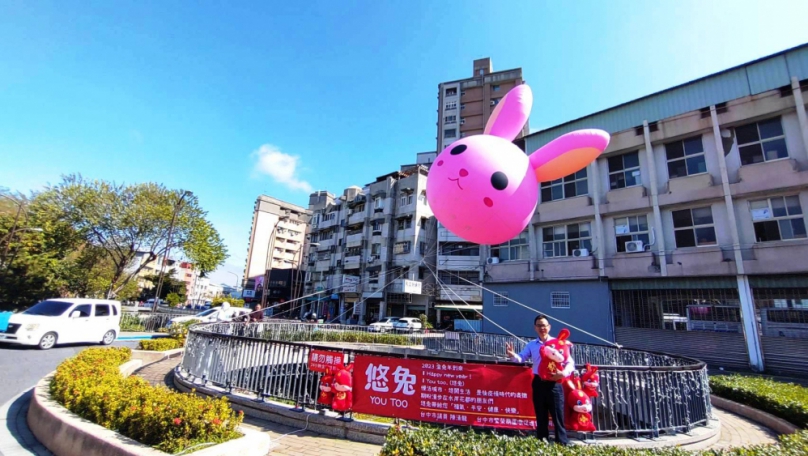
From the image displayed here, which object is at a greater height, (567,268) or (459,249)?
(459,249)

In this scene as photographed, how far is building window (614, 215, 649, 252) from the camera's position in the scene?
18148 millimetres

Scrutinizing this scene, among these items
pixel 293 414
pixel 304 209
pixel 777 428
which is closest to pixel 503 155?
pixel 293 414

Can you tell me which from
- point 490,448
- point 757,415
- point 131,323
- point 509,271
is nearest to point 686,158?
point 509,271

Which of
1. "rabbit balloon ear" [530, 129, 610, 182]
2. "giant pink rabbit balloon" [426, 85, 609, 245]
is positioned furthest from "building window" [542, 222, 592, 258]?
"giant pink rabbit balloon" [426, 85, 609, 245]

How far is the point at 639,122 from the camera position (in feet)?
62.1

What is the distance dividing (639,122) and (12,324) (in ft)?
95.7

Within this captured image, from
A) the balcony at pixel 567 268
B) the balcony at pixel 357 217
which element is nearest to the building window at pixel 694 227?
the balcony at pixel 567 268

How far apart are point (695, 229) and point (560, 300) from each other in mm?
7170

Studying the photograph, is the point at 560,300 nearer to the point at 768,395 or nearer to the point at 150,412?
the point at 768,395

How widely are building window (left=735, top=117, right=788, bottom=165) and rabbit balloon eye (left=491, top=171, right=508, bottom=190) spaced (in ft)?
57.0

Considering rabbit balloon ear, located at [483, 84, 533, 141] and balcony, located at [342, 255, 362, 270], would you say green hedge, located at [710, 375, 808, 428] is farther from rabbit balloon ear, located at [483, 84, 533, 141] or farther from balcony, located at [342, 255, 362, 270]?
balcony, located at [342, 255, 362, 270]

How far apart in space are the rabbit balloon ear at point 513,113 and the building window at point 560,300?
1550 centimetres

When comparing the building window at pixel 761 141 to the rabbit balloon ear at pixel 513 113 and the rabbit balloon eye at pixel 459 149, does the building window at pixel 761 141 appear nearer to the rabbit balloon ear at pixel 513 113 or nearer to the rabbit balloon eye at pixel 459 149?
the rabbit balloon ear at pixel 513 113

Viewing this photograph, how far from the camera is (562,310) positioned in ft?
64.0
